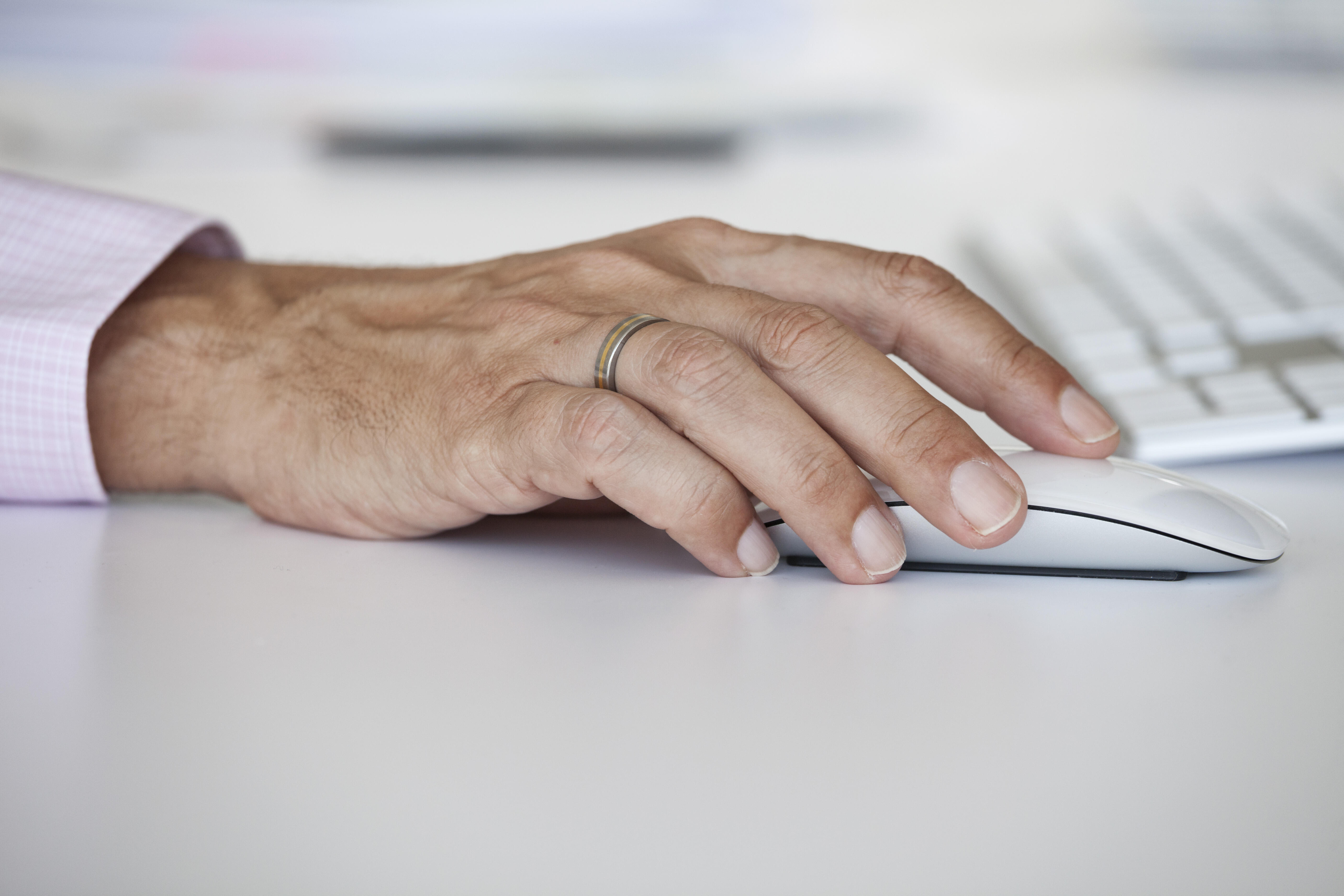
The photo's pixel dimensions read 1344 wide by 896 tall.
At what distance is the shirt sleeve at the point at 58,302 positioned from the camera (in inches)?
26.5

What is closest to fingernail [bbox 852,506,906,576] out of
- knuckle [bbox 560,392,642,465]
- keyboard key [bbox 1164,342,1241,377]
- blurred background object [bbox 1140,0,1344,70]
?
knuckle [bbox 560,392,642,465]

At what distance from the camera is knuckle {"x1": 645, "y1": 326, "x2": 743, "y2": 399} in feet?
1.82

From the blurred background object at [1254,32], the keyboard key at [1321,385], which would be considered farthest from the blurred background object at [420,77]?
the keyboard key at [1321,385]

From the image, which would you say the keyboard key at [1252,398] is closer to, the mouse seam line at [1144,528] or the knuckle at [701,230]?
the mouse seam line at [1144,528]

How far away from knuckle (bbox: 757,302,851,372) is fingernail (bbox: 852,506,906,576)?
8 cm

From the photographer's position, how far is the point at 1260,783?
1.20 ft

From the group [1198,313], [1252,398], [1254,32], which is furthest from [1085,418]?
[1254,32]

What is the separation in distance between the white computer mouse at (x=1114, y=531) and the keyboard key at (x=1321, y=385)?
0.17 metres

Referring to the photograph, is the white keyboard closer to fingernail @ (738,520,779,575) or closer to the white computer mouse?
the white computer mouse

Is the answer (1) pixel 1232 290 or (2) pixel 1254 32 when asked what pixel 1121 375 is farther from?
(2) pixel 1254 32

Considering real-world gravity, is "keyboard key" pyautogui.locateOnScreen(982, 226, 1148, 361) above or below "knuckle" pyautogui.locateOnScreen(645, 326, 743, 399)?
above

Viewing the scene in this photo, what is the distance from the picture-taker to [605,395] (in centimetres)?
56

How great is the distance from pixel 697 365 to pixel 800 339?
59mm

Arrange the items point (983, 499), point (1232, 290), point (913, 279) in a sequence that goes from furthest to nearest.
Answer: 1. point (1232, 290)
2. point (913, 279)
3. point (983, 499)
